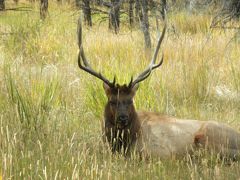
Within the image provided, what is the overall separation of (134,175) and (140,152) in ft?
3.78

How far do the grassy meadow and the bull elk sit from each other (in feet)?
0.84

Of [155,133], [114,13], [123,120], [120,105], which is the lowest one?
[155,133]

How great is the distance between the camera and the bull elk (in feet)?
18.4

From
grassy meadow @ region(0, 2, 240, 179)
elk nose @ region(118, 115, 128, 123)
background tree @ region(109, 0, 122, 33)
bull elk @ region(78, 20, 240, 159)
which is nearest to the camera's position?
grassy meadow @ region(0, 2, 240, 179)

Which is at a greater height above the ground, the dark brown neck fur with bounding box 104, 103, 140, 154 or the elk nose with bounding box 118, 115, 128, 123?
the elk nose with bounding box 118, 115, 128, 123

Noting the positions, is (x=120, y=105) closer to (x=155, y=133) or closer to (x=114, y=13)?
(x=155, y=133)

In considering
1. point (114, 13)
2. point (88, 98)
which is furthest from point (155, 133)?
point (114, 13)

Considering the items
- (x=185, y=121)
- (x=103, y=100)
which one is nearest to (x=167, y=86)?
(x=103, y=100)

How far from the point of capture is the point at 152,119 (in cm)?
595

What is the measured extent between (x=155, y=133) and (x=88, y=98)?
4.30 ft

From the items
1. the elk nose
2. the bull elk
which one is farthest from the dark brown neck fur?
the elk nose

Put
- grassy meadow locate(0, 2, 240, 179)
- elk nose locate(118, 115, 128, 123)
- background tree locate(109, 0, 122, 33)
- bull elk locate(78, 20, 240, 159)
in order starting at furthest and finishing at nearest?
background tree locate(109, 0, 122, 33)
bull elk locate(78, 20, 240, 159)
elk nose locate(118, 115, 128, 123)
grassy meadow locate(0, 2, 240, 179)

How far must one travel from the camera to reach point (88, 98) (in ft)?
22.4

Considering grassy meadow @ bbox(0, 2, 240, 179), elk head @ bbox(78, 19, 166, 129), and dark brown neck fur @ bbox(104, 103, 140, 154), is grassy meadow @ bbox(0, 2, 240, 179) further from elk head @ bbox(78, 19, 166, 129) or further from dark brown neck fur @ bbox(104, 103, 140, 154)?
elk head @ bbox(78, 19, 166, 129)
